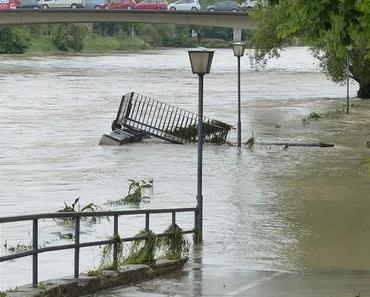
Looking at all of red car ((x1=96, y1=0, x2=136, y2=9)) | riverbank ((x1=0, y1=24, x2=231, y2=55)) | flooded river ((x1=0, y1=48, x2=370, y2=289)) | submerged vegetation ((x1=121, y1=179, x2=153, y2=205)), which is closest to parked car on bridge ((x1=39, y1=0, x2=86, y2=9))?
red car ((x1=96, y1=0, x2=136, y2=9))

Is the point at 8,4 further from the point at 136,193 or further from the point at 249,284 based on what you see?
the point at 249,284

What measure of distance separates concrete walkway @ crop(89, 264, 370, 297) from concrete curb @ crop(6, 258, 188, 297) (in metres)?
0.13

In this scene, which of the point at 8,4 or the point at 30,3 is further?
the point at 30,3

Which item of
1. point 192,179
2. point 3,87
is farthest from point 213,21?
point 192,179

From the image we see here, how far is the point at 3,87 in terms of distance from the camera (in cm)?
6775

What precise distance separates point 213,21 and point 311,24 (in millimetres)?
83060

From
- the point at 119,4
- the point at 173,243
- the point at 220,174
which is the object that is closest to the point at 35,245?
the point at 173,243

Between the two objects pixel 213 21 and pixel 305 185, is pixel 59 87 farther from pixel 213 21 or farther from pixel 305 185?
pixel 305 185

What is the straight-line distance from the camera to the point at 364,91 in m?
62.6

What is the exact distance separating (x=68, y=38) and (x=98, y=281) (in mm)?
116051

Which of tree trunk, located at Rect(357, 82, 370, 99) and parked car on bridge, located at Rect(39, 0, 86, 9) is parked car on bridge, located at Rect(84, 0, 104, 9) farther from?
tree trunk, located at Rect(357, 82, 370, 99)

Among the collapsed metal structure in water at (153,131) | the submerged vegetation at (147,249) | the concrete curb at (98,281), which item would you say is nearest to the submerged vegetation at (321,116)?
the collapsed metal structure in water at (153,131)

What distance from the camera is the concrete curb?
371 inches

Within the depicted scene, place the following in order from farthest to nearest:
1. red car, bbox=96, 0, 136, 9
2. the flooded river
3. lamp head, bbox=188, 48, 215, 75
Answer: red car, bbox=96, 0, 136, 9 < the flooded river < lamp head, bbox=188, 48, 215, 75
